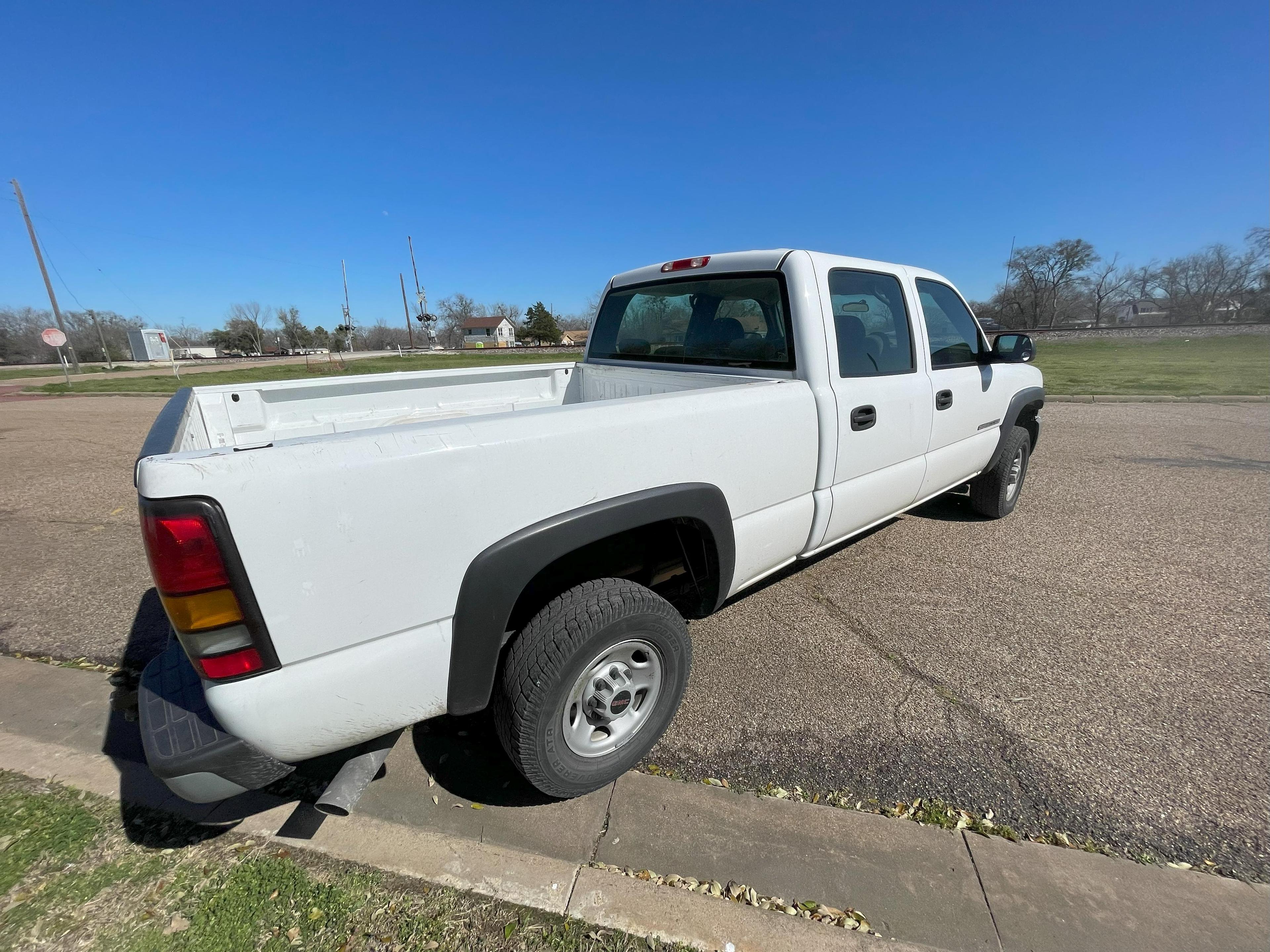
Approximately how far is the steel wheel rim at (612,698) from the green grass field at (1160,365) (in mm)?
7991

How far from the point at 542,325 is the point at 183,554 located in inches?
2570

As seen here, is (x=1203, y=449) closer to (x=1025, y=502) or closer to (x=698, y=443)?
(x=1025, y=502)

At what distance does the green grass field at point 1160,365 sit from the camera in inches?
510

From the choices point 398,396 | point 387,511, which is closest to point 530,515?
point 387,511

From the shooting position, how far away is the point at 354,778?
64.0 inches

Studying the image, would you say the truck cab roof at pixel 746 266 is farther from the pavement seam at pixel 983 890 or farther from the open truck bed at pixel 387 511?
the pavement seam at pixel 983 890

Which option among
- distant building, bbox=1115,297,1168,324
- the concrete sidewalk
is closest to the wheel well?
the concrete sidewalk

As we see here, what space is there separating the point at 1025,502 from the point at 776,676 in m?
3.76

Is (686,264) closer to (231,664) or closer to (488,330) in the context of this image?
(231,664)

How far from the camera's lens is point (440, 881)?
174cm

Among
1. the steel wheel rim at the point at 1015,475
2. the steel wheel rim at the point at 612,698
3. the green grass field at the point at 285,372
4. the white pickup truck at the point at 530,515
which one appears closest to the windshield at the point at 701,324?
the white pickup truck at the point at 530,515

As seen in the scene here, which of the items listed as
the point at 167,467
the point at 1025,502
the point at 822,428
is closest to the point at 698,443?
the point at 822,428

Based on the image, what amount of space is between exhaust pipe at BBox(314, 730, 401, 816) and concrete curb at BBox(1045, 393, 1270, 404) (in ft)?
44.3

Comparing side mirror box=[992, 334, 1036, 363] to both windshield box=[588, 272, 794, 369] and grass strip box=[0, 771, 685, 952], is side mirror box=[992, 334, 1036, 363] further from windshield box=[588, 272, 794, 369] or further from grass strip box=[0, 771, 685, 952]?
grass strip box=[0, 771, 685, 952]
